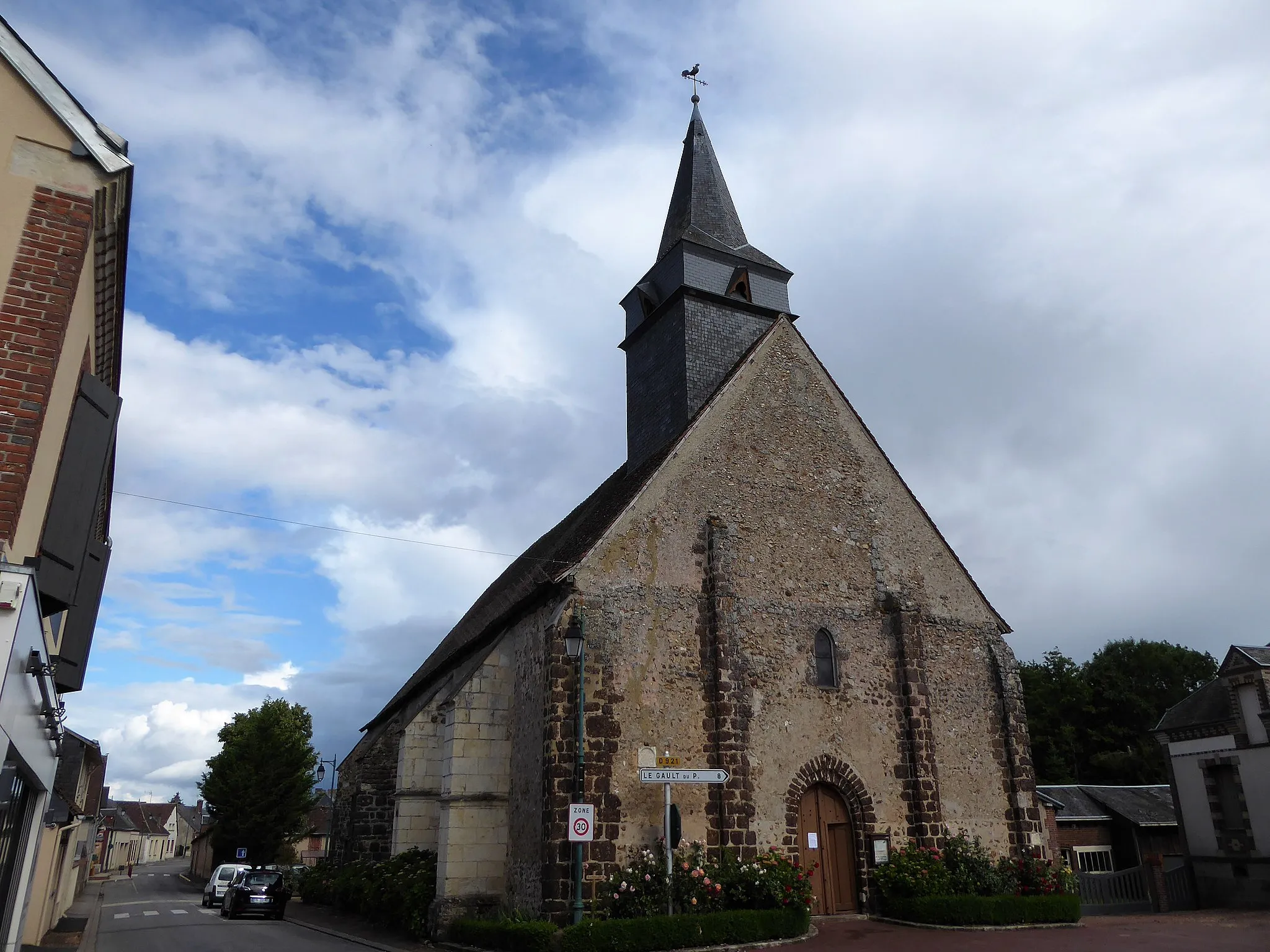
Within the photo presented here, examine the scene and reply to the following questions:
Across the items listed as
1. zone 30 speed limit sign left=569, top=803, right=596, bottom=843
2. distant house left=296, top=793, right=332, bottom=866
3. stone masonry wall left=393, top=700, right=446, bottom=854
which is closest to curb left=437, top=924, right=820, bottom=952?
zone 30 speed limit sign left=569, top=803, right=596, bottom=843

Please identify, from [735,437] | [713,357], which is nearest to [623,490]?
[735,437]

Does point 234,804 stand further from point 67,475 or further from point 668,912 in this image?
point 67,475

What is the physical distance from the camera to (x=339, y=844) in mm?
25031

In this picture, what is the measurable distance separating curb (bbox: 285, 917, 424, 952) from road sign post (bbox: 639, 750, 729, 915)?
4.45 meters

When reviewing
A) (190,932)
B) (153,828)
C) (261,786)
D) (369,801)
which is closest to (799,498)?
(369,801)

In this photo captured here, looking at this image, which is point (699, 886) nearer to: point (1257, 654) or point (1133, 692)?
point (1257, 654)

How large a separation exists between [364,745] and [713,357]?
16853mm

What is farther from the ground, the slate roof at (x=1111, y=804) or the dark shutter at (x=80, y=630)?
the dark shutter at (x=80, y=630)

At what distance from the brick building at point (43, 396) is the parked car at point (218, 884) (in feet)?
77.7

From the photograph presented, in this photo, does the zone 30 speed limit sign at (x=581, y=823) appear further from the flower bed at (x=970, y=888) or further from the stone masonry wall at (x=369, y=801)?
the stone masonry wall at (x=369, y=801)

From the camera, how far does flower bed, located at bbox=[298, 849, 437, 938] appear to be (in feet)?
49.1

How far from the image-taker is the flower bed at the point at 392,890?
15.0m

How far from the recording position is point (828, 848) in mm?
14891

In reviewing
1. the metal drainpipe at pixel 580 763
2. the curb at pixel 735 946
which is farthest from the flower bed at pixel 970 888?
the metal drainpipe at pixel 580 763
